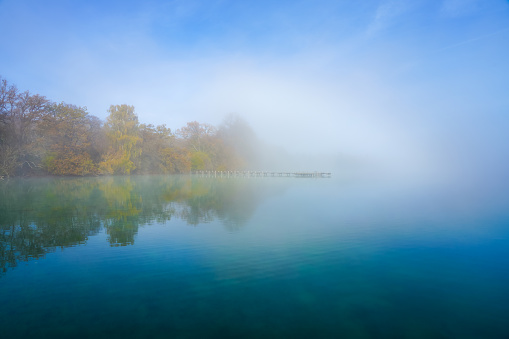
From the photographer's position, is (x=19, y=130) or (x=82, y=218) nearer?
(x=82, y=218)

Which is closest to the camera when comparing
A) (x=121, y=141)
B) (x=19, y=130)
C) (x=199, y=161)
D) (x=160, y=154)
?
(x=19, y=130)

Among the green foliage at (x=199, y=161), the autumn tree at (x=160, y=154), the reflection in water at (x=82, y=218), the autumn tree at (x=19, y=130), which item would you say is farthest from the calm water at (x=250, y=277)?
the green foliage at (x=199, y=161)

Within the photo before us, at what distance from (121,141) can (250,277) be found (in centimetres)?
5889

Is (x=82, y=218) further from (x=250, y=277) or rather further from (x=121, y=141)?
(x=121, y=141)

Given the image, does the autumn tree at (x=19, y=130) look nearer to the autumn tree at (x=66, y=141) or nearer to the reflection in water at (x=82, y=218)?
the autumn tree at (x=66, y=141)

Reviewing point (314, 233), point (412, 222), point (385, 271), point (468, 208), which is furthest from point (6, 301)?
point (468, 208)

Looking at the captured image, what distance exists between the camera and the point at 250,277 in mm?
8695

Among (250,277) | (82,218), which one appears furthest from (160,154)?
(250,277)

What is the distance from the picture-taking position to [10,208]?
63.0 feet

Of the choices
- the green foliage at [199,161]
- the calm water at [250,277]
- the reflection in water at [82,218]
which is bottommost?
the calm water at [250,277]

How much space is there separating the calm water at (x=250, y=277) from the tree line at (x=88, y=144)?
41.0 m

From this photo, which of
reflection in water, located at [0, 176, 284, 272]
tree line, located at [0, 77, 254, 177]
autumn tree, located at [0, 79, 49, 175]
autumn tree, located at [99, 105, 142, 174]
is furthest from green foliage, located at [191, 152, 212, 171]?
reflection in water, located at [0, 176, 284, 272]

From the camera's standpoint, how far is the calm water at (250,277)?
624 centimetres

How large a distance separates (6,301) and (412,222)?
18.0 metres
